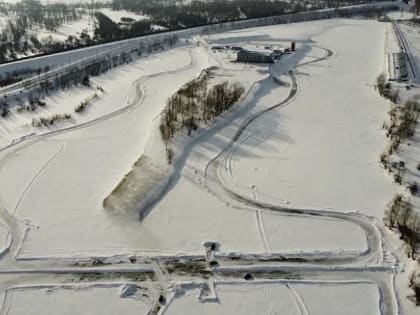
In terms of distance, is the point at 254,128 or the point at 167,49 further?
the point at 167,49

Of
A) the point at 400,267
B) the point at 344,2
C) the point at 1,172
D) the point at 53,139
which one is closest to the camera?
the point at 400,267

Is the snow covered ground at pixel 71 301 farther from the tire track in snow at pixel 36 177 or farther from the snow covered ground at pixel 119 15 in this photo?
the snow covered ground at pixel 119 15

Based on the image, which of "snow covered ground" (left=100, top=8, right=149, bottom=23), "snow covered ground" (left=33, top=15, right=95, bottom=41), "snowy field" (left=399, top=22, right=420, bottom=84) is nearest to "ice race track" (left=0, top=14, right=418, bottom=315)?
"snowy field" (left=399, top=22, right=420, bottom=84)

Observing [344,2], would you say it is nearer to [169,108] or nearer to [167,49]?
[167,49]

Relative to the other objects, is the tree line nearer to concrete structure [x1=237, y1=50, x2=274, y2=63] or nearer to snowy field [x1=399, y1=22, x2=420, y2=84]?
concrete structure [x1=237, y1=50, x2=274, y2=63]

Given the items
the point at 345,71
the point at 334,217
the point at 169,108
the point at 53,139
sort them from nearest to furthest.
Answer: the point at 334,217 → the point at 53,139 → the point at 169,108 → the point at 345,71

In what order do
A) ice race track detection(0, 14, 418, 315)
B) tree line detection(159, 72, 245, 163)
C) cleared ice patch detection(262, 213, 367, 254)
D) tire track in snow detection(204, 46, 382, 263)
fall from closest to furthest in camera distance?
ice race track detection(0, 14, 418, 315), tire track in snow detection(204, 46, 382, 263), cleared ice patch detection(262, 213, 367, 254), tree line detection(159, 72, 245, 163)

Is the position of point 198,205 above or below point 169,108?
below

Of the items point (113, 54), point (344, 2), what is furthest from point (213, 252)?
point (344, 2)

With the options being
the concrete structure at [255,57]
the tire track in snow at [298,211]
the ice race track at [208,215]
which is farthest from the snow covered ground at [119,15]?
the tire track in snow at [298,211]
